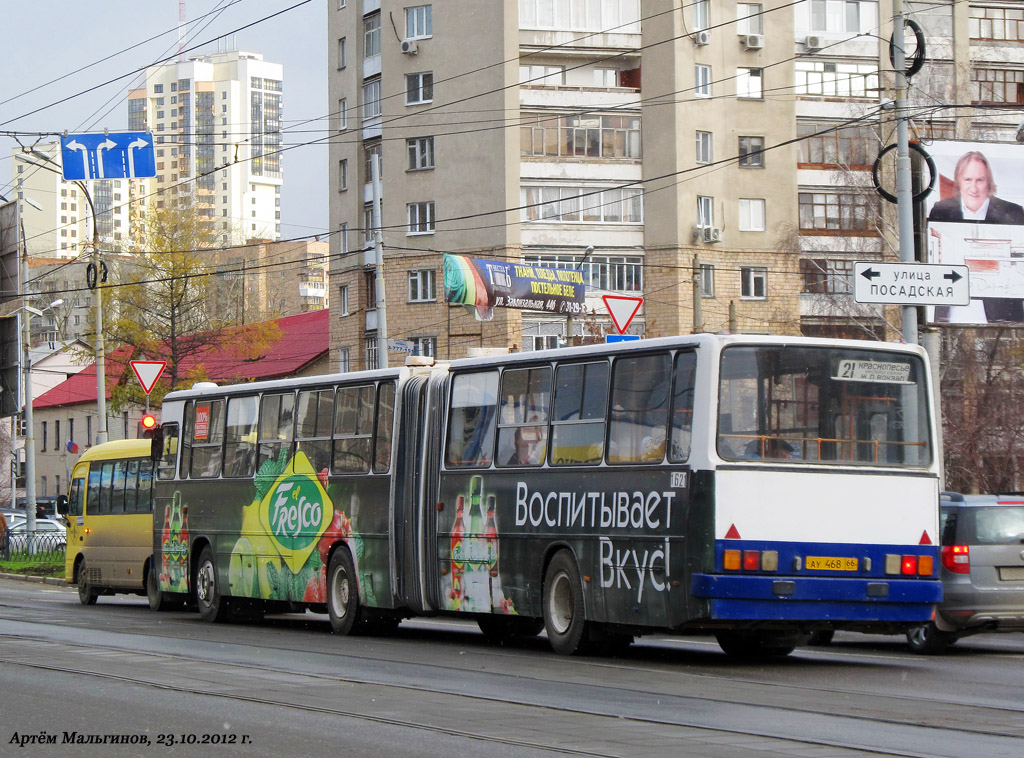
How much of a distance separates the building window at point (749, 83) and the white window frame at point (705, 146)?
206 cm

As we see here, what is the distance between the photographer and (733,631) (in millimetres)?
14766

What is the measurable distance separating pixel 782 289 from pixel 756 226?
2536 mm

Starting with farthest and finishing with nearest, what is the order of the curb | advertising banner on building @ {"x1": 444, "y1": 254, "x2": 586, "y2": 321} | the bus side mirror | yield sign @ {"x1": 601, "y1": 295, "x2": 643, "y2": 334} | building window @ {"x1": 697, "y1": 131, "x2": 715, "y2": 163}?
building window @ {"x1": 697, "y1": 131, "x2": 715, "y2": 163} → advertising banner on building @ {"x1": 444, "y1": 254, "x2": 586, "y2": 321} → the curb → yield sign @ {"x1": 601, "y1": 295, "x2": 643, "y2": 334} → the bus side mirror

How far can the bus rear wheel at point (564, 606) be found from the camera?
1492 centimetres

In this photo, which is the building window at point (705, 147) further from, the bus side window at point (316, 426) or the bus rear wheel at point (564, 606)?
the bus rear wheel at point (564, 606)

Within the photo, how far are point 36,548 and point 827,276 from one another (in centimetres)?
2817

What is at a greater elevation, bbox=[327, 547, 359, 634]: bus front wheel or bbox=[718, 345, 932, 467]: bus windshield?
bbox=[718, 345, 932, 467]: bus windshield

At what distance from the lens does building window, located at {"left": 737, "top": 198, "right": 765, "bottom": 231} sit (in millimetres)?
58969

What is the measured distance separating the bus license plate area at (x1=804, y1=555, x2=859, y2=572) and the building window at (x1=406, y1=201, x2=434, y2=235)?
45.4 m

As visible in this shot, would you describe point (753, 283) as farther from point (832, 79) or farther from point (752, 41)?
point (752, 41)

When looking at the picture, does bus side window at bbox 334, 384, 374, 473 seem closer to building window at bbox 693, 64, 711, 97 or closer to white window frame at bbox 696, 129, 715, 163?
Answer: white window frame at bbox 696, 129, 715, 163

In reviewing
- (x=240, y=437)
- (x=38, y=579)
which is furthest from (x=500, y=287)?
(x=240, y=437)

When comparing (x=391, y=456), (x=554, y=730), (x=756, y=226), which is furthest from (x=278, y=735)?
(x=756, y=226)

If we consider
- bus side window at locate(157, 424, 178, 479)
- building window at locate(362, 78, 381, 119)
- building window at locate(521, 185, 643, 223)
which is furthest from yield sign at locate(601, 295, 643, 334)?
building window at locate(362, 78, 381, 119)
